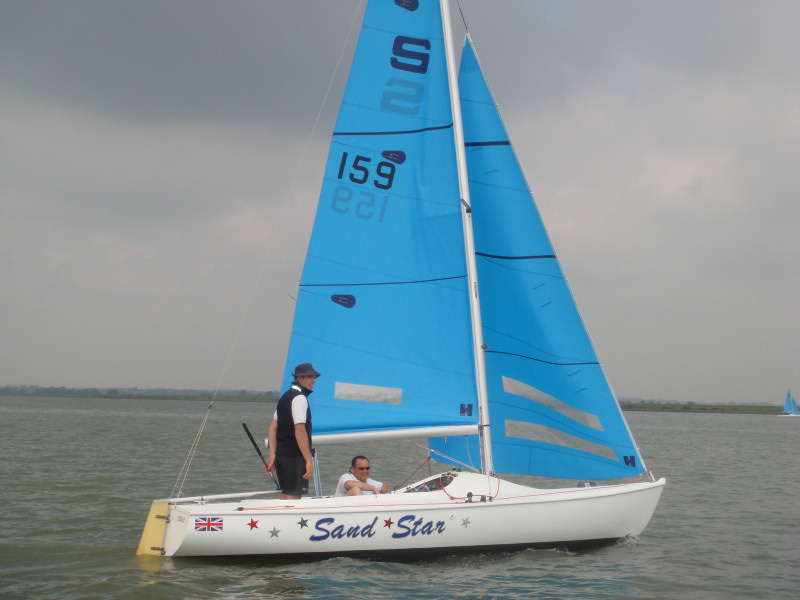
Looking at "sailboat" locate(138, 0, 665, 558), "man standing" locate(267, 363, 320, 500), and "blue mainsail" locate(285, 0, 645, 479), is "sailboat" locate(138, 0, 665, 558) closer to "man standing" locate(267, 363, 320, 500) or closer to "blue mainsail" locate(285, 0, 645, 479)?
"blue mainsail" locate(285, 0, 645, 479)

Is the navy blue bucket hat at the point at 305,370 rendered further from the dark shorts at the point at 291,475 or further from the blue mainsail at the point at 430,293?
the dark shorts at the point at 291,475

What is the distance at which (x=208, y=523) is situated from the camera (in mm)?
7480

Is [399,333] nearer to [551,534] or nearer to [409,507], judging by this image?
[409,507]

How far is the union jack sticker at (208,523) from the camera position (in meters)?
7.47

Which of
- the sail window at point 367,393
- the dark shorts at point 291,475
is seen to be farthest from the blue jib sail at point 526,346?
the dark shorts at point 291,475

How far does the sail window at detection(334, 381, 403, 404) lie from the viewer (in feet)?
29.6

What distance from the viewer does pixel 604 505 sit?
859 cm

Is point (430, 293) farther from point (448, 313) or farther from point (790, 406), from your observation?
point (790, 406)

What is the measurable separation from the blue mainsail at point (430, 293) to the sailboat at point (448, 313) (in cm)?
2

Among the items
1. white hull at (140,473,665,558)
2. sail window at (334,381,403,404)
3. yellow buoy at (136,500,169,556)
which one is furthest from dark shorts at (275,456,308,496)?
yellow buoy at (136,500,169,556)

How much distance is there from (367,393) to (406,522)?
176 centimetres

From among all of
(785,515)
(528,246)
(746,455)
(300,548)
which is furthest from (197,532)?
(746,455)

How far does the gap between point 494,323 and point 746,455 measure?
22.8 meters

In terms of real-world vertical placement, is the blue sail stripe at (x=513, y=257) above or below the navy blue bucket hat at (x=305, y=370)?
above
